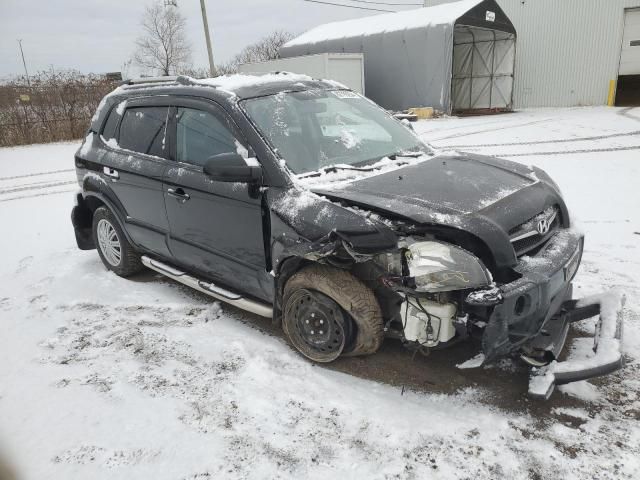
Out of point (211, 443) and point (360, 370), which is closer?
point (211, 443)

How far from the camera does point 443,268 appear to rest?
8.07ft

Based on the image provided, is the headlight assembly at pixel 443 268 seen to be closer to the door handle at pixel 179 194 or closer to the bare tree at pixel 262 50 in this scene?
the door handle at pixel 179 194

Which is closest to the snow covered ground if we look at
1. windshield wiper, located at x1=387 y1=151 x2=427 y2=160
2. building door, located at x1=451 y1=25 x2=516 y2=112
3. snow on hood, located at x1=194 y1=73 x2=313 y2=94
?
windshield wiper, located at x1=387 y1=151 x2=427 y2=160

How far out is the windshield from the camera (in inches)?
129

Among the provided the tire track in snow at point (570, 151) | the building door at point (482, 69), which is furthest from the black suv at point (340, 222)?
the building door at point (482, 69)

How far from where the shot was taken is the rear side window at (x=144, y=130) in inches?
154

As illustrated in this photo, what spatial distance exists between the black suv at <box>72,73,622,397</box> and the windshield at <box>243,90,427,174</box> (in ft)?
0.04

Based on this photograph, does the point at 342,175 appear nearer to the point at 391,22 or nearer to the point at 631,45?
the point at 391,22

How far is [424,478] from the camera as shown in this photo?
2230 mm

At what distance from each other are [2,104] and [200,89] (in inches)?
725

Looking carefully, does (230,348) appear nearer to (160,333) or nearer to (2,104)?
(160,333)

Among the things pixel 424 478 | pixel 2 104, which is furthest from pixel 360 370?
pixel 2 104

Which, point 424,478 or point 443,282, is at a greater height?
point 443,282

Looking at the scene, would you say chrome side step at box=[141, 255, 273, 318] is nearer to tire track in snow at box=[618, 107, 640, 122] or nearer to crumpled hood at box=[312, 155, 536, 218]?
crumpled hood at box=[312, 155, 536, 218]
